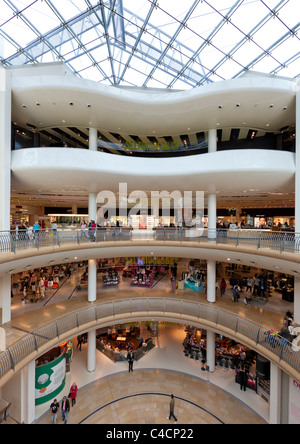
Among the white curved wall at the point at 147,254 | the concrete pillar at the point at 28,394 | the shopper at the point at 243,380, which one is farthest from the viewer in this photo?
the shopper at the point at 243,380

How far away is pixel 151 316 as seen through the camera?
1439 centimetres

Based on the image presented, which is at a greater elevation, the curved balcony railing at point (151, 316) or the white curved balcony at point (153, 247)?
the white curved balcony at point (153, 247)

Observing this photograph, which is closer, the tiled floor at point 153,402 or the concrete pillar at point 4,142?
the concrete pillar at point 4,142

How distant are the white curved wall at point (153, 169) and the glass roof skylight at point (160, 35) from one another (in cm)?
743

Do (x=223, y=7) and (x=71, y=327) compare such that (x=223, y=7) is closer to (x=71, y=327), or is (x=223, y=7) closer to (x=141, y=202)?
(x=141, y=202)

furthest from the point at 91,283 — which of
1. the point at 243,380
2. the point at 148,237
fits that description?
the point at 243,380

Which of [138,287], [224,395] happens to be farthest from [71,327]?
[224,395]

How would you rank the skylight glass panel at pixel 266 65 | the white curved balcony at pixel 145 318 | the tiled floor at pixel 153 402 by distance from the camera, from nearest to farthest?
1. the white curved balcony at pixel 145 318
2. the tiled floor at pixel 153 402
3. the skylight glass panel at pixel 266 65

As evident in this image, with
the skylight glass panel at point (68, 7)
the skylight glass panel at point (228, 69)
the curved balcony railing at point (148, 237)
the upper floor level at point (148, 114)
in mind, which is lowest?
the curved balcony railing at point (148, 237)

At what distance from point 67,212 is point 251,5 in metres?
28.0

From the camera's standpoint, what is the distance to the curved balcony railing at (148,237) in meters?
8.99

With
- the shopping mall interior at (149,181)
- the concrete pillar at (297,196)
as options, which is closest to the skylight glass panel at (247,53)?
the shopping mall interior at (149,181)

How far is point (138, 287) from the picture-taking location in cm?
1781

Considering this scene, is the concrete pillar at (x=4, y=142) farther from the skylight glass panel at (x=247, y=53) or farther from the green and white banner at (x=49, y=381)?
the skylight glass panel at (x=247, y=53)
